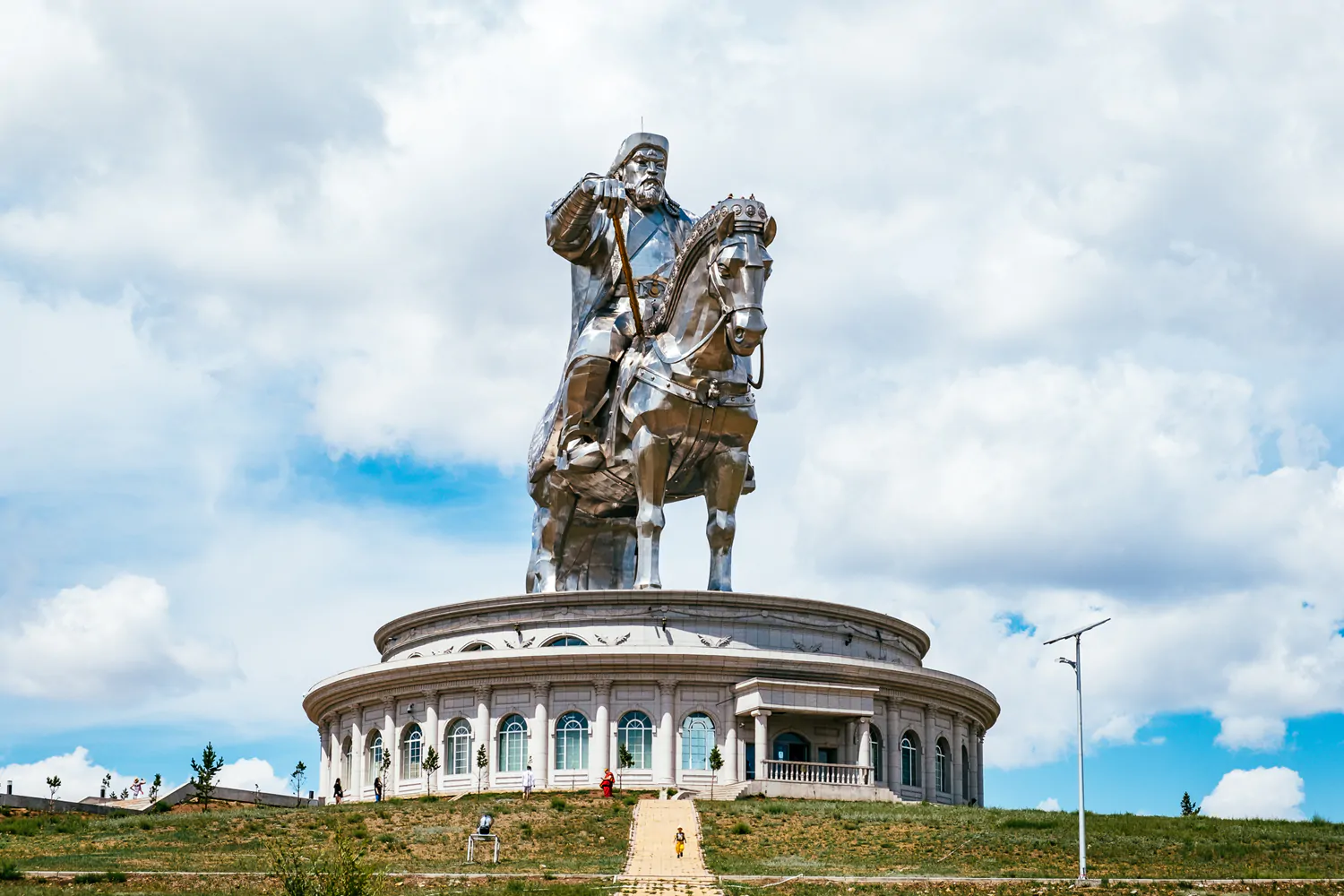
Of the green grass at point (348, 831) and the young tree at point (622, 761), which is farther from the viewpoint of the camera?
the young tree at point (622, 761)

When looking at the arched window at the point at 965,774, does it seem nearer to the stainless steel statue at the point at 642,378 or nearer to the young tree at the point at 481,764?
the stainless steel statue at the point at 642,378

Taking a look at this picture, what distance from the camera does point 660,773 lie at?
41094 millimetres

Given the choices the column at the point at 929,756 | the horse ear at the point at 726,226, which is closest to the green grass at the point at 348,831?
the column at the point at 929,756

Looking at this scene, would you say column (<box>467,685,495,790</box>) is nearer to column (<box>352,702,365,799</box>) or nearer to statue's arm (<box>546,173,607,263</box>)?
column (<box>352,702,365,799</box>)

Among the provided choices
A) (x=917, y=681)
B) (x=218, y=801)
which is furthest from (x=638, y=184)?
(x=218, y=801)

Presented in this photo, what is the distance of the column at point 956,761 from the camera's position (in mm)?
45875

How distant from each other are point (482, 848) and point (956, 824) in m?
8.87

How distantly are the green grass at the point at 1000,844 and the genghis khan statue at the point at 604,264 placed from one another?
1206 cm

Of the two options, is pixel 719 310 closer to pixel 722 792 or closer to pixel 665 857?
pixel 722 792

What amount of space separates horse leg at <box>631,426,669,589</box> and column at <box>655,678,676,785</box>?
2.57 metres

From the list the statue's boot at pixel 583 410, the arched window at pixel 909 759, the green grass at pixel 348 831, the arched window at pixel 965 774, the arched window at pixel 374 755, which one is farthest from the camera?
the arched window at pixel 965 774

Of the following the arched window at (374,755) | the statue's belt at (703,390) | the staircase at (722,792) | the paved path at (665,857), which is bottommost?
the paved path at (665,857)

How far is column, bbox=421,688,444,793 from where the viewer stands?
43.1m

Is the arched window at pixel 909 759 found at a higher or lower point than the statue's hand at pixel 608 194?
lower
